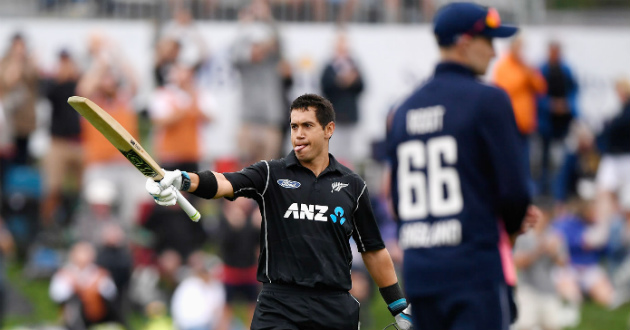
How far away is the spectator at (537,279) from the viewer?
46.7 ft

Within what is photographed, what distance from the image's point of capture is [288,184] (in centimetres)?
640

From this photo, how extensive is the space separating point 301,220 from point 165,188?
0.98 m

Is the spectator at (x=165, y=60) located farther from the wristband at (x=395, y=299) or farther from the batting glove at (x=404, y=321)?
the batting glove at (x=404, y=321)

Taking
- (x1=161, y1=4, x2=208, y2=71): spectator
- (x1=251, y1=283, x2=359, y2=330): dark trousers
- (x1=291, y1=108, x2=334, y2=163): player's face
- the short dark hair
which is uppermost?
the short dark hair

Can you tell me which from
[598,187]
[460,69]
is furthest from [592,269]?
[460,69]

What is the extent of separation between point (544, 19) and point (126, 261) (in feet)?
32.8

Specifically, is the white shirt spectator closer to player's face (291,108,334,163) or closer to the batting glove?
the batting glove

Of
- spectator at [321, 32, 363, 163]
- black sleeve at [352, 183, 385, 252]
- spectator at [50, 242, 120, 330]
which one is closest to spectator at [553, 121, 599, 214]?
spectator at [321, 32, 363, 163]

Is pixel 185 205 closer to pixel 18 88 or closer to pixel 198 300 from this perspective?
pixel 198 300

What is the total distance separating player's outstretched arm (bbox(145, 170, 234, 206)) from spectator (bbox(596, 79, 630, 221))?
41.0 ft

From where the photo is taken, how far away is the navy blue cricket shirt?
4.91 metres

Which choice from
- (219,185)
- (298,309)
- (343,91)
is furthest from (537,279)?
(219,185)

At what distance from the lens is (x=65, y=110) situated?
1531 cm

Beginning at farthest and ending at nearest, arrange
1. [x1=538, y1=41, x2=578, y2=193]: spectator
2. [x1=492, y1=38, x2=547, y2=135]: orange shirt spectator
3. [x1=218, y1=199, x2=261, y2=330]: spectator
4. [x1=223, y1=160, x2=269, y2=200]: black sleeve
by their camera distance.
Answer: [x1=538, y1=41, x2=578, y2=193]: spectator < [x1=492, y1=38, x2=547, y2=135]: orange shirt spectator < [x1=218, y1=199, x2=261, y2=330]: spectator < [x1=223, y1=160, x2=269, y2=200]: black sleeve
